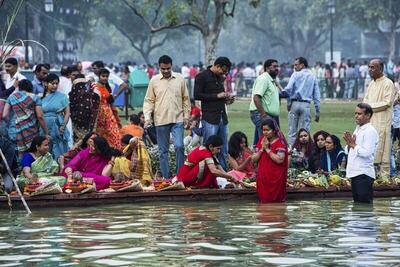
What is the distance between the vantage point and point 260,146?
1828 cm

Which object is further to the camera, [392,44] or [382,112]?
[392,44]

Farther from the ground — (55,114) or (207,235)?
(55,114)

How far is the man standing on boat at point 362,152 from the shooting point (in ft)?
56.4

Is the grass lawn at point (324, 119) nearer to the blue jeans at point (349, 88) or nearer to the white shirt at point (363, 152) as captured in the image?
the blue jeans at point (349, 88)

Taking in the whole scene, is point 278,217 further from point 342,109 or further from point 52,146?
point 342,109

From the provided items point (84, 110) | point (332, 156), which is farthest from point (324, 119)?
point (332, 156)

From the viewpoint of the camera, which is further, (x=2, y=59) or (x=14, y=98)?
(x=14, y=98)

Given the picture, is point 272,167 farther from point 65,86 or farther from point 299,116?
point 65,86

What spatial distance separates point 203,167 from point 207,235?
12.2 feet

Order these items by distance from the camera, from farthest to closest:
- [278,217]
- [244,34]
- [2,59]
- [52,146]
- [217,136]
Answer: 1. [244,34]
2. [52,146]
3. [217,136]
4. [2,59]
5. [278,217]

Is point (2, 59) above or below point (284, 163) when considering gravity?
above

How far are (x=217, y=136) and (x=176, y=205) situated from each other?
150cm

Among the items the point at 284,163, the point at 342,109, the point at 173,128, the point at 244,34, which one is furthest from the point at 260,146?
the point at 244,34

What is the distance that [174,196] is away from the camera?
18.0 metres
